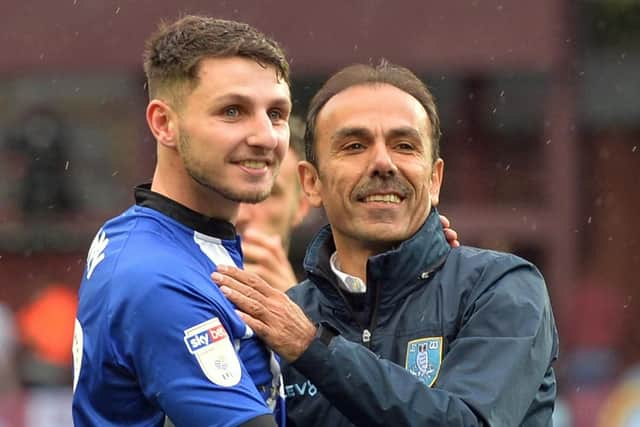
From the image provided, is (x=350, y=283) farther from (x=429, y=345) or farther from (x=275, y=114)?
(x=275, y=114)

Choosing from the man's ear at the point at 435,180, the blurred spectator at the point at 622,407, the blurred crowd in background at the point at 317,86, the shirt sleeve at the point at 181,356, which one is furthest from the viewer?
the blurred crowd in background at the point at 317,86

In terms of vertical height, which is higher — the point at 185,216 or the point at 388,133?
the point at 388,133

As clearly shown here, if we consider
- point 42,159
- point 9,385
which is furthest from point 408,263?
point 42,159

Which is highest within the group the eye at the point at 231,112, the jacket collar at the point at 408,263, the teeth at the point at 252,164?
the eye at the point at 231,112

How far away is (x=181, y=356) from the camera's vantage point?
3.98 meters

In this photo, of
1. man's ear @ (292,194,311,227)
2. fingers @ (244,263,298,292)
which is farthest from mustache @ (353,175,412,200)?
man's ear @ (292,194,311,227)

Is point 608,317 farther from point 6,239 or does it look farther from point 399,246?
point 399,246

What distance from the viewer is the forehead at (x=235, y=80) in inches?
166

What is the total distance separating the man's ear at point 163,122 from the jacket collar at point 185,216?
0.48 feet

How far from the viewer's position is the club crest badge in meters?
4.50

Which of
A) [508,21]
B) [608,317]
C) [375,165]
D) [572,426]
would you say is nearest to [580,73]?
[508,21]

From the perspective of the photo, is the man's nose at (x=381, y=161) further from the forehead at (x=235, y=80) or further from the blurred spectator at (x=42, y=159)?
the blurred spectator at (x=42, y=159)

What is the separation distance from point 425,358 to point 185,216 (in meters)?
0.78

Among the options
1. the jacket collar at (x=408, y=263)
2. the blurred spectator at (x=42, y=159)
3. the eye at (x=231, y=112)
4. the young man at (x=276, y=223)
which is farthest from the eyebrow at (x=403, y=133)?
the blurred spectator at (x=42, y=159)
